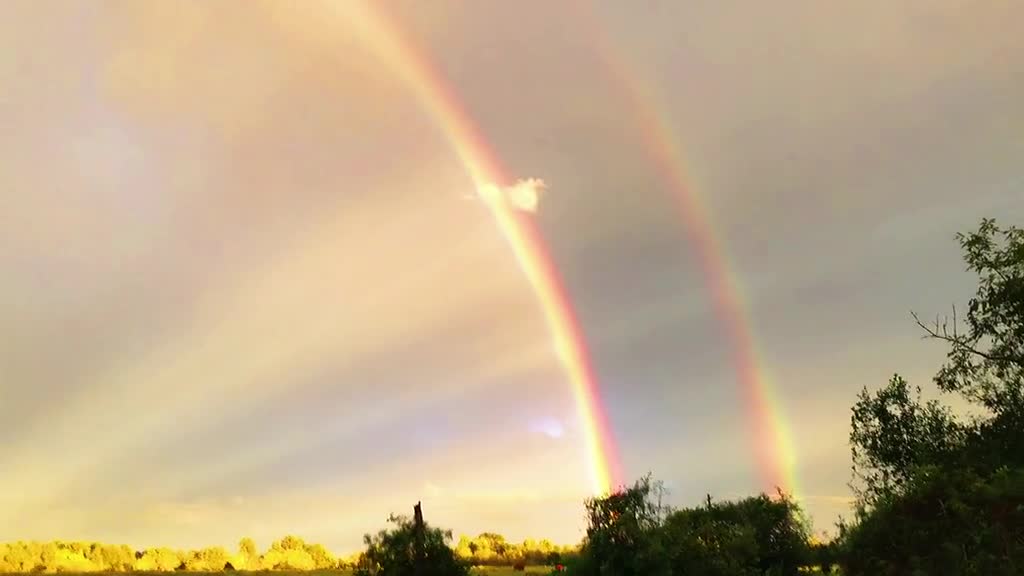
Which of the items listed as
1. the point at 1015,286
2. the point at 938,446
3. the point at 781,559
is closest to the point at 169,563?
the point at 781,559

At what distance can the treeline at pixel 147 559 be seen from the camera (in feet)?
319

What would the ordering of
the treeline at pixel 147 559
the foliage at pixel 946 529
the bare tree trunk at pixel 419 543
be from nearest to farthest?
the foliage at pixel 946 529 → the bare tree trunk at pixel 419 543 → the treeline at pixel 147 559

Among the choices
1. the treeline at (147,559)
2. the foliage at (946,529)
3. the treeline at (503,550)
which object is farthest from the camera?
the treeline at (503,550)

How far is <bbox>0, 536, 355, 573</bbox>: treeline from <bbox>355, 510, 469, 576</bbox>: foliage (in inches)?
2794

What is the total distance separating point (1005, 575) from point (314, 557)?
115262mm

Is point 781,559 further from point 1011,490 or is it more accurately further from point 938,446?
point 1011,490

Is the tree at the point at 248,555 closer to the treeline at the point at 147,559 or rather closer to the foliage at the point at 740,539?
the treeline at the point at 147,559

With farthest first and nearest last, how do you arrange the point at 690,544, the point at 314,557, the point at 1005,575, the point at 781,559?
the point at 314,557 < the point at 781,559 < the point at 690,544 < the point at 1005,575

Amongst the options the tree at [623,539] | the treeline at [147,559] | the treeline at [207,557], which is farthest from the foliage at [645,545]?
the treeline at [147,559]

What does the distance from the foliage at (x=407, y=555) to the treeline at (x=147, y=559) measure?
70979 mm

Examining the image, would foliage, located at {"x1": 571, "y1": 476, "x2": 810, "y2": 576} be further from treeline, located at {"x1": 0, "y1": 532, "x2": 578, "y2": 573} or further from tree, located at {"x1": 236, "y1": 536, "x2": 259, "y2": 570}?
tree, located at {"x1": 236, "y1": 536, "x2": 259, "y2": 570}

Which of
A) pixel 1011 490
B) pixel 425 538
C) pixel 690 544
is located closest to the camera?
pixel 1011 490

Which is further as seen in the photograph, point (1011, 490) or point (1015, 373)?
point (1015, 373)

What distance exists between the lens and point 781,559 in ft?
244
